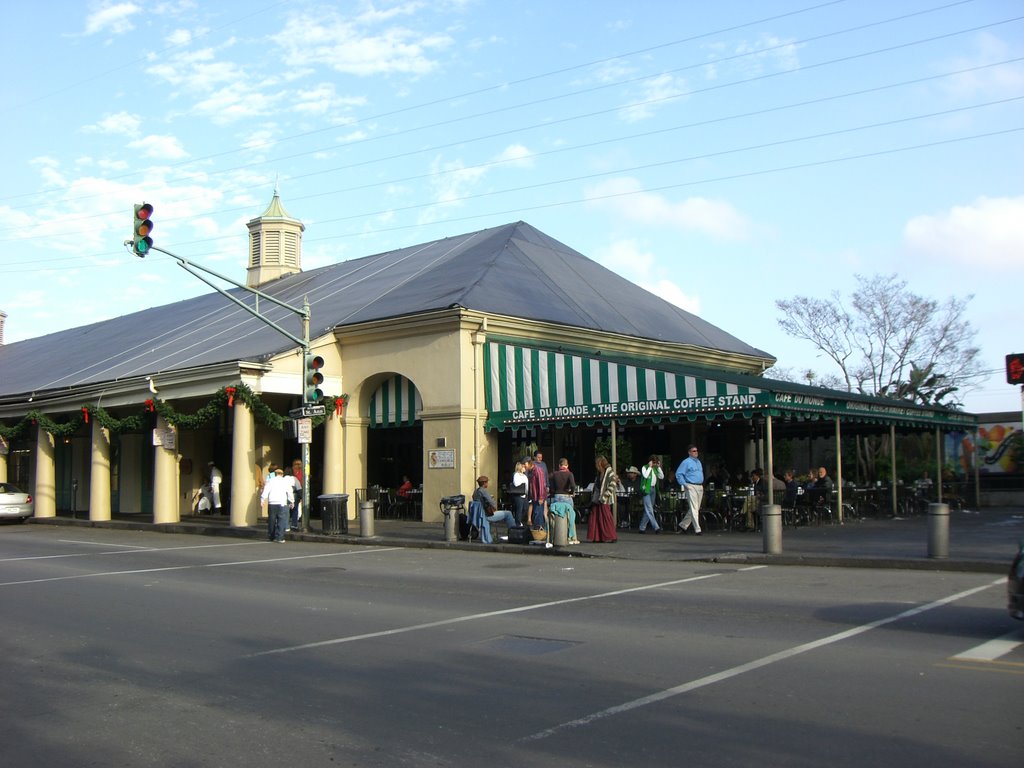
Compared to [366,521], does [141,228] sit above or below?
Answer: above

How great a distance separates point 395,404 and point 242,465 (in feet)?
14.8

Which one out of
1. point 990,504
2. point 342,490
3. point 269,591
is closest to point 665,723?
point 269,591

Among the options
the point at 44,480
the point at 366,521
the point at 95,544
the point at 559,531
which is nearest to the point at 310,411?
the point at 366,521

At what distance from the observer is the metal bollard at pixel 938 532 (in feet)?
48.4

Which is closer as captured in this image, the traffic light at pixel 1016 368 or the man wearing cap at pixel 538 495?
the traffic light at pixel 1016 368

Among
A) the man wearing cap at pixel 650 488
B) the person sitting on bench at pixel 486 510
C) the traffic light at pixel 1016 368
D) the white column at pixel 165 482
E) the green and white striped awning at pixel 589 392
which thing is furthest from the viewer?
the white column at pixel 165 482

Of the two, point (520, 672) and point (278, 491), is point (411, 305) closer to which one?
point (278, 491)

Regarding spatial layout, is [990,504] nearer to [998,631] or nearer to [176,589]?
[998,631]

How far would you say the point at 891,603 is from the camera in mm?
11023

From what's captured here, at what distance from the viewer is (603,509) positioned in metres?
19.4

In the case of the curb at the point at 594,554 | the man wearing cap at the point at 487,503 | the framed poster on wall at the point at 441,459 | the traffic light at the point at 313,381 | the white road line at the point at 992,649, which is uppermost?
the traffic light at the point at 313,381

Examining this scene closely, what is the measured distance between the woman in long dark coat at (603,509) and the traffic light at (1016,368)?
7682 millimetres

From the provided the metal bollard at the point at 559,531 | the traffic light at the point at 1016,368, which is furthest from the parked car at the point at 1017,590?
the metal bollard at the point at 559,531

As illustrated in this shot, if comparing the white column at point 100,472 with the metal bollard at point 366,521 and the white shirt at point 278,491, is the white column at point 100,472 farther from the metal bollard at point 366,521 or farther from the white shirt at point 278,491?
the metal bollard at point 366,521
